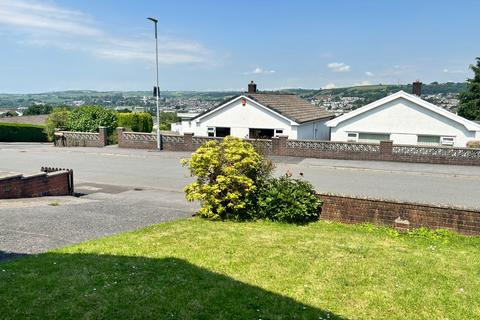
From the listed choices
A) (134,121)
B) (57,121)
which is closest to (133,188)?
(134,121)

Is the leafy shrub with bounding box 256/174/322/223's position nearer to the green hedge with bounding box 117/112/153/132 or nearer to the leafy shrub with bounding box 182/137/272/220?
the leafy shrub with bounding box 182/137/272/220

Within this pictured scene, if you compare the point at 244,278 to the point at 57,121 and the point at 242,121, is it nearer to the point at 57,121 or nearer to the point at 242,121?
the point at 242,121

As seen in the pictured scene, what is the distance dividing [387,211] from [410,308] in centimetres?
503

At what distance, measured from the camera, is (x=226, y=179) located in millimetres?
10391

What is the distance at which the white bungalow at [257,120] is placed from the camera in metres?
29.6

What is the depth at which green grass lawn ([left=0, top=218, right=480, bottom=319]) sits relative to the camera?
5145mm

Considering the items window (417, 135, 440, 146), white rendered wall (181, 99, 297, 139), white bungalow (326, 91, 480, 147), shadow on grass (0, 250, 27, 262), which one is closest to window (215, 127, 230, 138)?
white rendered wall (181, 99, 297, 139)

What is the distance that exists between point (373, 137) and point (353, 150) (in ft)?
17.2

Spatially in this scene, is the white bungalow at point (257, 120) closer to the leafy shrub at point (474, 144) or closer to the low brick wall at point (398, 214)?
the leafy shrub at point (474, 144)

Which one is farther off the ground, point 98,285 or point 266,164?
point 266,164

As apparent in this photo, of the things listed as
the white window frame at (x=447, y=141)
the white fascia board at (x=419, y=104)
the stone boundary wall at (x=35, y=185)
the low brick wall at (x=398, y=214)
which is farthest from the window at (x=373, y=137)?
the stone boundary wall at (x=35, y=185)

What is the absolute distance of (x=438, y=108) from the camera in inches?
1015

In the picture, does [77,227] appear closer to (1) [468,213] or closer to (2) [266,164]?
(2) [266,164]

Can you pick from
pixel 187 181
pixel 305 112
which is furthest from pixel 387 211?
pixel 305 112
